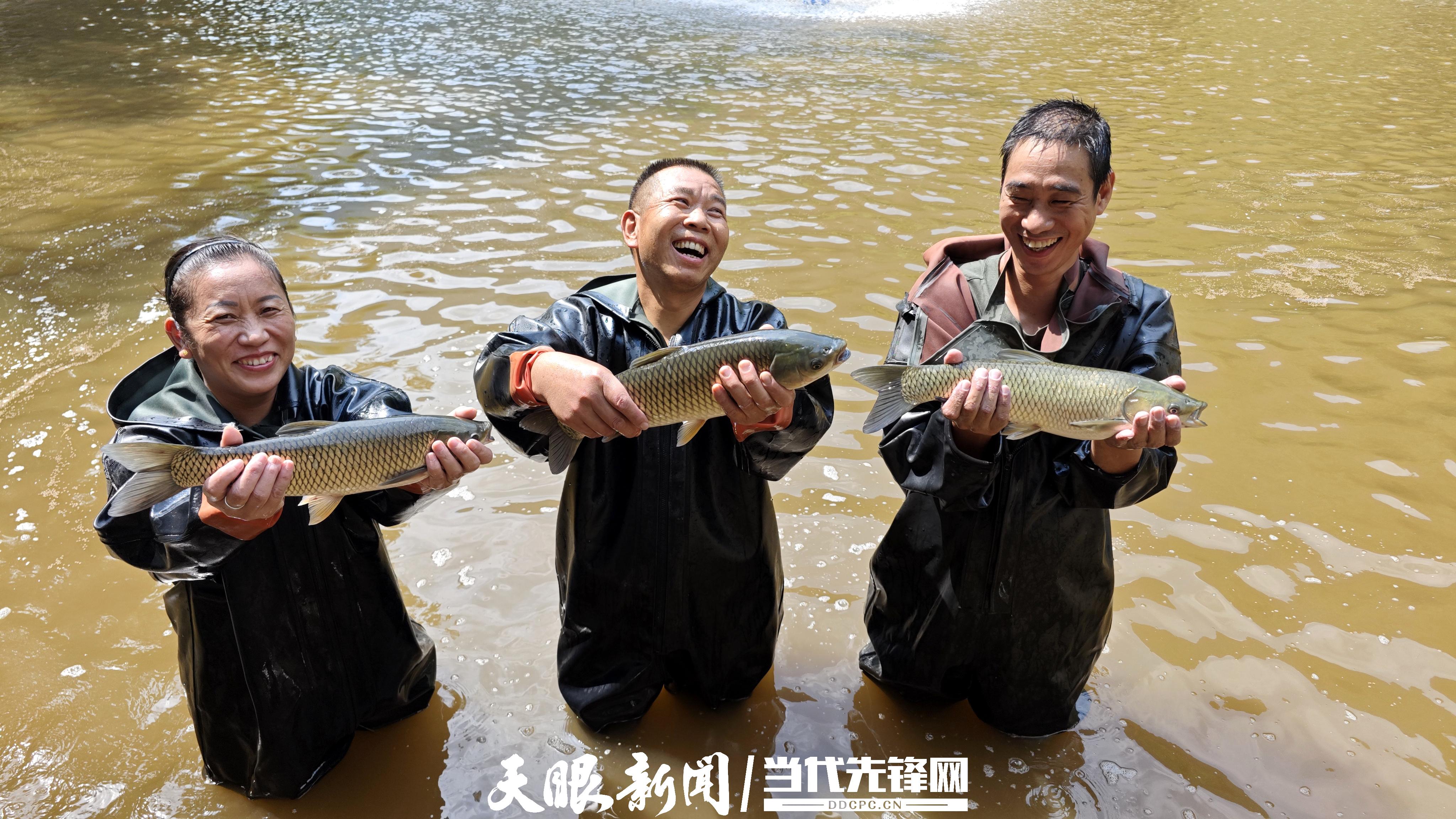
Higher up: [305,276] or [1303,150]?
[1303,150]

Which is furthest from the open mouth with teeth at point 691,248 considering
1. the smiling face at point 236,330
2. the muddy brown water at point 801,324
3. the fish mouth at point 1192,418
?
the muddy brown water at point 801,324

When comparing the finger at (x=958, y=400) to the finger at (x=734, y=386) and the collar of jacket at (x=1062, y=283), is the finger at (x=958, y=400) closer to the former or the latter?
the collar of jacket at (x=1062, y=283)

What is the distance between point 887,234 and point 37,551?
6479 millimetres

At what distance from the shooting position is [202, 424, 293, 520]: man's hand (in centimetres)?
241

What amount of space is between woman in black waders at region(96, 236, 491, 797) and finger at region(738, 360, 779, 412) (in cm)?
84

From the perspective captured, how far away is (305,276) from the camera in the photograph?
283 inches

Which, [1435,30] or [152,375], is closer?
[152,375]

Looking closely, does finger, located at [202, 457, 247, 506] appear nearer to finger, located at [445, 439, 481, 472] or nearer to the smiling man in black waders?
finger, located at [445, 439, 481, 472]

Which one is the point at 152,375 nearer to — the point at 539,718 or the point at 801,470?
the point at 539,718

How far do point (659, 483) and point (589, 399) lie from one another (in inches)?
24.7

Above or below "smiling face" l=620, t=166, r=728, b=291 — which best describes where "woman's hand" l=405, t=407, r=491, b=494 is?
below

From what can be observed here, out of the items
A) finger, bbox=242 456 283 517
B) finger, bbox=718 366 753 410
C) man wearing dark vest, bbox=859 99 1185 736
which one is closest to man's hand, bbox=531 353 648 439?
finger, bbox=718 366 753 410


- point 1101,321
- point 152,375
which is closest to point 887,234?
point 1101,321

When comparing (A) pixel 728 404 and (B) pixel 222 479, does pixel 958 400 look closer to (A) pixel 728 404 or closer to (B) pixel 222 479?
(A) pixel 728 404
